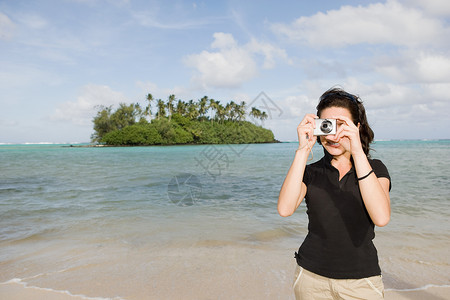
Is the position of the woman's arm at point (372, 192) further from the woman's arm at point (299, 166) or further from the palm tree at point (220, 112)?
the palm tree at point (220, 112)

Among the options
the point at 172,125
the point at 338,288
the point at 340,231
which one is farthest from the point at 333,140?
the point at 172,125

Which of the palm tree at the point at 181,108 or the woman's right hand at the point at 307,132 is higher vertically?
the palm tree at the point at 181,108

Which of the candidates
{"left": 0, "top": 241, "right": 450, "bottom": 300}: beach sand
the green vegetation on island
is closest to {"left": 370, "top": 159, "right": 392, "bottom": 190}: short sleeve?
{"left": 0, "top": 241, "right": 450, "bottom": 300}: beach sand

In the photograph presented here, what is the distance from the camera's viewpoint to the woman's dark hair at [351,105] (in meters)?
1.66

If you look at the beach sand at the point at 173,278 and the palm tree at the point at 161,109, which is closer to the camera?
the beach sand at the point at 173,278

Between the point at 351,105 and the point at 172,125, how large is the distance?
260 feet

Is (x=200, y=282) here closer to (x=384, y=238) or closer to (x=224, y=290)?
(x=224, y=290)

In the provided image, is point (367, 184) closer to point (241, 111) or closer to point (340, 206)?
point (340, 206)

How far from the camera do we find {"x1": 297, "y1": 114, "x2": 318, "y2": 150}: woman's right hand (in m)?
1.59

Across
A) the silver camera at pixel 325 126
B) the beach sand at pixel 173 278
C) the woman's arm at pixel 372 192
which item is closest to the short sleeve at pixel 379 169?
the woman's arm at pixel 372 192

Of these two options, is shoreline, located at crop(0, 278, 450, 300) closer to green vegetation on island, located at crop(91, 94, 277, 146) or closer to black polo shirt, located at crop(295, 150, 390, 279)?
black polo shirt, located at crop(295, 150, 390, 279)

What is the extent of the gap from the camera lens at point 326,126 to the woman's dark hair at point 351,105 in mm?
177

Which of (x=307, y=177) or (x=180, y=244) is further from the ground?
(x=307, y=177)

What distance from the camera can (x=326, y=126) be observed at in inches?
60.8
